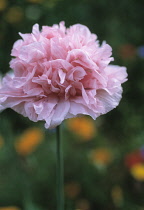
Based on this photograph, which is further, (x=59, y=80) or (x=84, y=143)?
(x=84, y=143)

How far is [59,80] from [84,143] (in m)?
1.33

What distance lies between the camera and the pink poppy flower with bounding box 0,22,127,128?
0.77 meters

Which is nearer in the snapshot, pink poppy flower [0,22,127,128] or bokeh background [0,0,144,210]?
pink poppy flower [0,22,127,128]

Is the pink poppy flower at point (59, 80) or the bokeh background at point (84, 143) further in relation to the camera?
the bokeh background at point (84, 143)

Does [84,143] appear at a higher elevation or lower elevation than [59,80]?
lower

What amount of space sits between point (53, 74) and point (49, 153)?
1259mm

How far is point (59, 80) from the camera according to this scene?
795mm

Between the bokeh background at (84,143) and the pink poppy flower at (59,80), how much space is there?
71 centimetres

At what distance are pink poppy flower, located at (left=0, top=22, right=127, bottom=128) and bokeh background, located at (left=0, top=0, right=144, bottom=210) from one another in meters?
0.71

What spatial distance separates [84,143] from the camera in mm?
2092

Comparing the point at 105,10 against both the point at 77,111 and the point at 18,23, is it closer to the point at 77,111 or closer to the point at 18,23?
the point at 18,23

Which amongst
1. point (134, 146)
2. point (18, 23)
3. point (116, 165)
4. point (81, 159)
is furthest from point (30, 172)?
point (18, 23)

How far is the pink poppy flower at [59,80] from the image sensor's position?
77 centimetres

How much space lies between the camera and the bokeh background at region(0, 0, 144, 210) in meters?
1.78
